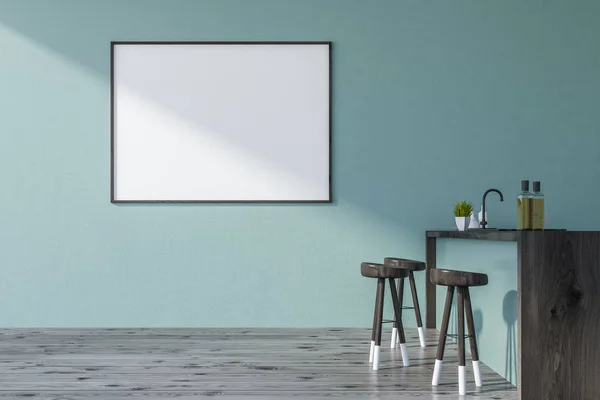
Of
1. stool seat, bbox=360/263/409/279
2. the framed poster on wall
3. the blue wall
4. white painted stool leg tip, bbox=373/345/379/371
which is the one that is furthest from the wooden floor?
the framed poster on wall

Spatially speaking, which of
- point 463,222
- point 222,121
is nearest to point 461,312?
point 463,222

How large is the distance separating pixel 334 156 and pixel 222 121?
844mm

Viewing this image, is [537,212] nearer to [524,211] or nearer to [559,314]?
[524,211]

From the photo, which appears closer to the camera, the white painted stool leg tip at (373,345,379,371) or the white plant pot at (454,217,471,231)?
the white painted stool leg tip at (373,345,379,371)

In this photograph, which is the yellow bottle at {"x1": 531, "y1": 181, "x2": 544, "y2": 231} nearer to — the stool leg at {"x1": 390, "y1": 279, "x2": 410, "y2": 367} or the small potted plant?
the stool leg at {"x1": 390, "y1": 279, "x2": 410, "y2": 367}

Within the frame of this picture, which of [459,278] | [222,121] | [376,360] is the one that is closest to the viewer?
[459,278]

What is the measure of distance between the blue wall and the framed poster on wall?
0.09 meters

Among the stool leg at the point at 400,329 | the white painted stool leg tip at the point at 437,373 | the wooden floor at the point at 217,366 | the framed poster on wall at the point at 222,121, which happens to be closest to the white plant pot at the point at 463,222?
the wooden floor at the point at 217,366

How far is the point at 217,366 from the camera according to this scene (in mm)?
3629

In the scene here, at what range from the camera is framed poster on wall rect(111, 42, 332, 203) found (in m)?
4.89

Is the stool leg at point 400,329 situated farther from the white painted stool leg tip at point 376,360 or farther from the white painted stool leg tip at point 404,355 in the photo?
the white painted stool leg tip at point 376,360

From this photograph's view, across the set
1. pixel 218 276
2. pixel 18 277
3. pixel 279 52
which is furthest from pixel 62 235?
pixel 279 52

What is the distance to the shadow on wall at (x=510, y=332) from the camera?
123 inches

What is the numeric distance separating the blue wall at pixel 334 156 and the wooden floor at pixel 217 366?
29 centimetres
